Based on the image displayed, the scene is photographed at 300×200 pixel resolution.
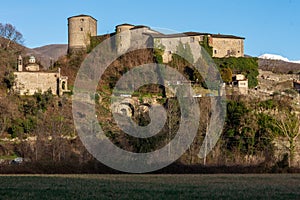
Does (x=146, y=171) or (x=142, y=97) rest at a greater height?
(x=142, y=97)

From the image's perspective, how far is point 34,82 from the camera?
5288cm

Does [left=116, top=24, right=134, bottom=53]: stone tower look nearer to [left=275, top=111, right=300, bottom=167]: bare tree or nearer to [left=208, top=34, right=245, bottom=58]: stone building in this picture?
[left=208, top=34, right=245, bottom=58]: stone building

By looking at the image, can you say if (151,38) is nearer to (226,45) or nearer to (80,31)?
(80,31)

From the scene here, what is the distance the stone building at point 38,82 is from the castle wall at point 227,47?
22.1 metres

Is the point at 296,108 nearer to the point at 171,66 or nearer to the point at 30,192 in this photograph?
the point at 171,66

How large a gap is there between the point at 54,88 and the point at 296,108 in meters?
24.0

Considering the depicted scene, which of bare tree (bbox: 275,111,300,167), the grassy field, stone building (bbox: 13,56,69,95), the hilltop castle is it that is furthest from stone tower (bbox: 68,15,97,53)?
the grassy field

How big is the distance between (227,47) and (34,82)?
89.3 feet

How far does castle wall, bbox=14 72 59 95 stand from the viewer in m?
52.4

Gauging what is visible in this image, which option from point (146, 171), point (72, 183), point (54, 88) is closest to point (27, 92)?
point (54, 88)

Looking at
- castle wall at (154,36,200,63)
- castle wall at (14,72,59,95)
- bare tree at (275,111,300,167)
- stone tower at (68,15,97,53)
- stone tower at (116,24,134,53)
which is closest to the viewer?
bare tree at (275,111,300,167)

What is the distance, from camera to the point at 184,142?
35.0 m

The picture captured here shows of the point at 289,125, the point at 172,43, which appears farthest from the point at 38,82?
the point at 289,125

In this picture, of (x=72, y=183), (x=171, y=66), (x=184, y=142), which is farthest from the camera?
(x=171, y=66)
